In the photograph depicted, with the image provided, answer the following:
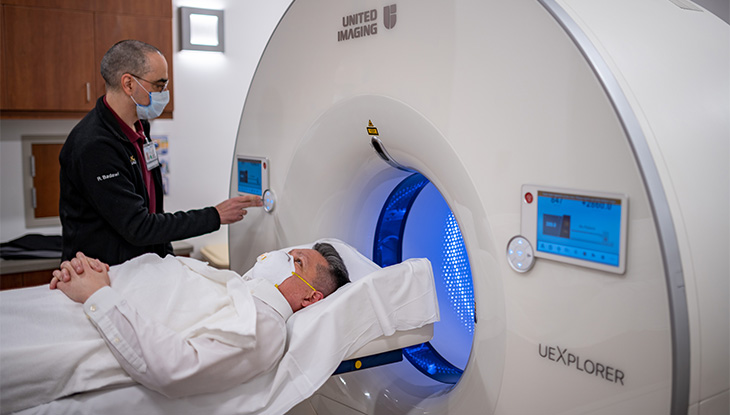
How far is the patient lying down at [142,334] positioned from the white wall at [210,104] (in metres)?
2.24

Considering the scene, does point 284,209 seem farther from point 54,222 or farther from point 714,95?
point 54,222

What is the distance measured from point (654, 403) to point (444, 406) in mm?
528

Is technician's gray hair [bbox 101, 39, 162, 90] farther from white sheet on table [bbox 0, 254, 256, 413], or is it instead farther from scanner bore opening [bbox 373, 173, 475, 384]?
scanner bore opening [bbox 373, 173, 475, 384]

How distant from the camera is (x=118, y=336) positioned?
125cm

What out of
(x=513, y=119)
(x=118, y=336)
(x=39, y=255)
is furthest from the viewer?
(x=39, y=255)

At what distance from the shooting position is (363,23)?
1.54 meters

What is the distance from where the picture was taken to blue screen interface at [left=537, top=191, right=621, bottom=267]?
39.6 inches

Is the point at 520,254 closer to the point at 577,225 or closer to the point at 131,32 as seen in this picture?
the point at 577,225

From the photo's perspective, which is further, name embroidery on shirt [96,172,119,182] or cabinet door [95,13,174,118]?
cabinet door [95,13,174,118]

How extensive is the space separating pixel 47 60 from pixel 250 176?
5.24 feet

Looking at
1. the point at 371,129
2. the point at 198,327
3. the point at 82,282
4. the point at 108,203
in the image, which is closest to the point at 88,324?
the point at 82,282

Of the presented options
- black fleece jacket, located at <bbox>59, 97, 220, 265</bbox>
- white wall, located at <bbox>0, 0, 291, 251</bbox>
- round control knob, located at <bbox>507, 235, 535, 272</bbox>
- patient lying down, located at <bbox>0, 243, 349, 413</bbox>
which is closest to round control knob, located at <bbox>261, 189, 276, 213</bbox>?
black fleece jacket, located at <bbox>59, 97, 220, 265</bbox>

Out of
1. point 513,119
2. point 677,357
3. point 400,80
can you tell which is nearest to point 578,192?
point 513,119

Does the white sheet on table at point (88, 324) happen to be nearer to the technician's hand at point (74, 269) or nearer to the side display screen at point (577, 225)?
the technician's hand at point (74, 269)
